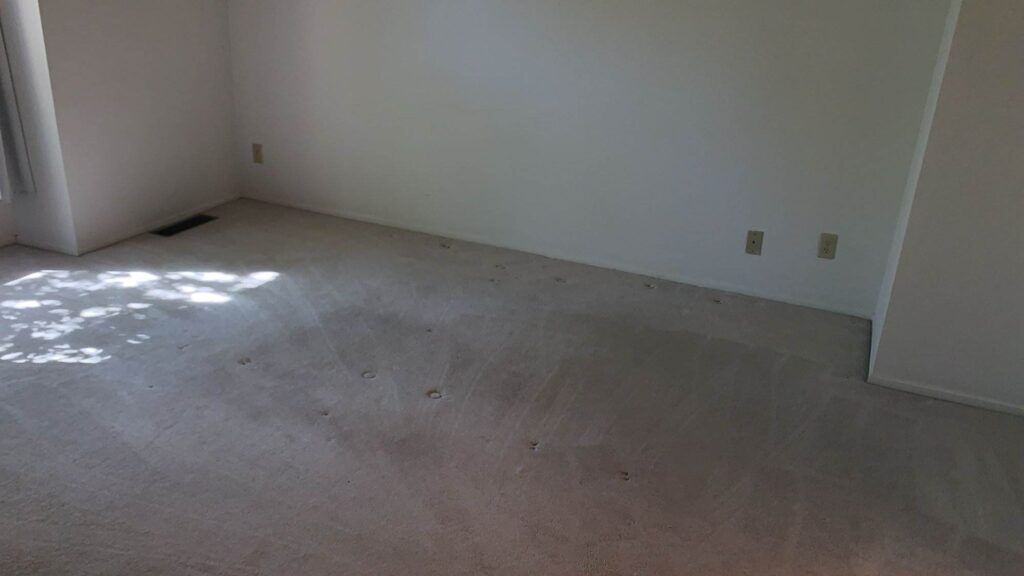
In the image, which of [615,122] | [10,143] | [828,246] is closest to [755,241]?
[828,246]

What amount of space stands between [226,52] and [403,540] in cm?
321

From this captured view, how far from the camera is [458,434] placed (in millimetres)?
2486

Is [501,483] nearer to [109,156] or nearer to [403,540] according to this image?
[403,540]

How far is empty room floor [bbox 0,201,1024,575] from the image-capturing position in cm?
203

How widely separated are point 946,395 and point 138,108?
143 inches

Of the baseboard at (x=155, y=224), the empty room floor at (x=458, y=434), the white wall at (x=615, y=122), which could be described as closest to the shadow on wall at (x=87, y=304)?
the empty room floor at (x=458, y=434)

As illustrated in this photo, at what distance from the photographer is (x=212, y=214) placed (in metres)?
4.33

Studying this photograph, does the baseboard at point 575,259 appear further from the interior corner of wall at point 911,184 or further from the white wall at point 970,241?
the white wall at point 970,241

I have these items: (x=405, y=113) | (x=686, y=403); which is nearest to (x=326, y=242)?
(x=405, y=113)

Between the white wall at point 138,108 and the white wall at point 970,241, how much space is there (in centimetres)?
334

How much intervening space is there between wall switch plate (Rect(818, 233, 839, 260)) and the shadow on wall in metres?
2.37

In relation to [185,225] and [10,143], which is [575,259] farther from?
[10,143]

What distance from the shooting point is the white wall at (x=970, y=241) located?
249cm

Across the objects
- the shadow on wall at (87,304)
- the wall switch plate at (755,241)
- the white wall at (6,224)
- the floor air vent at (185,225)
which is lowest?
the shadow on wall at (87,304)
